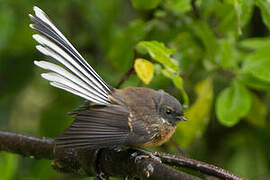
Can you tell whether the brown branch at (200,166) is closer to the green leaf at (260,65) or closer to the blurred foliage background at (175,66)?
the blurred foliage background at (175,66)

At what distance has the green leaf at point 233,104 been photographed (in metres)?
2.77

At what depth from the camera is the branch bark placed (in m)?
1.91

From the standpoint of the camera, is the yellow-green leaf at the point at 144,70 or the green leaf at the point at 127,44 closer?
the yellow-green leaf at the point at 144,70

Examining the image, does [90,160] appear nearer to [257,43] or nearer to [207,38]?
[207,38]

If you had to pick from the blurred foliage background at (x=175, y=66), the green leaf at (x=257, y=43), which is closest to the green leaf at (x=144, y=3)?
the blurred foliage background at (x=175, y=66)

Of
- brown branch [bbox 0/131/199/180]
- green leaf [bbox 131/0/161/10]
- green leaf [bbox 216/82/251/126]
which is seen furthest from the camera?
green leaf [bbox 216/82/251/126]

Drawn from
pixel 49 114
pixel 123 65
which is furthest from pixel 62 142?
pixel 49 114

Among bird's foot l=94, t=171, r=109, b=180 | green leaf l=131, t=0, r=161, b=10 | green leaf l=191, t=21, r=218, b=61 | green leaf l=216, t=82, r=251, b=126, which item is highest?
green leaf l=131, t=0, r=161, b=10

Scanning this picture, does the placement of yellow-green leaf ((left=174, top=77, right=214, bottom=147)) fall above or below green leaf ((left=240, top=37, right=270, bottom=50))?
below

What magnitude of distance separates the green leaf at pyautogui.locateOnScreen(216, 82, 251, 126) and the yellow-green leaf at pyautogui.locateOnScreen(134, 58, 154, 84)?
2.19 feet

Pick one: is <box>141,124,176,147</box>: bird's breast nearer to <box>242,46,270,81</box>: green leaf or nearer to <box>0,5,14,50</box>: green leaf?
<box>242,46,270,81</box>: green leaf

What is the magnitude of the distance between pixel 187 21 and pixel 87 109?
119 centimetres

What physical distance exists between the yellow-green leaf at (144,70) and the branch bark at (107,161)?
1.20 feet

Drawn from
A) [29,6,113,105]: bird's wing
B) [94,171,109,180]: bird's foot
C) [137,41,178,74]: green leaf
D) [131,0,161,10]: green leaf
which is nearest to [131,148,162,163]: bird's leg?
[94,171,109,180]: bird's foot
